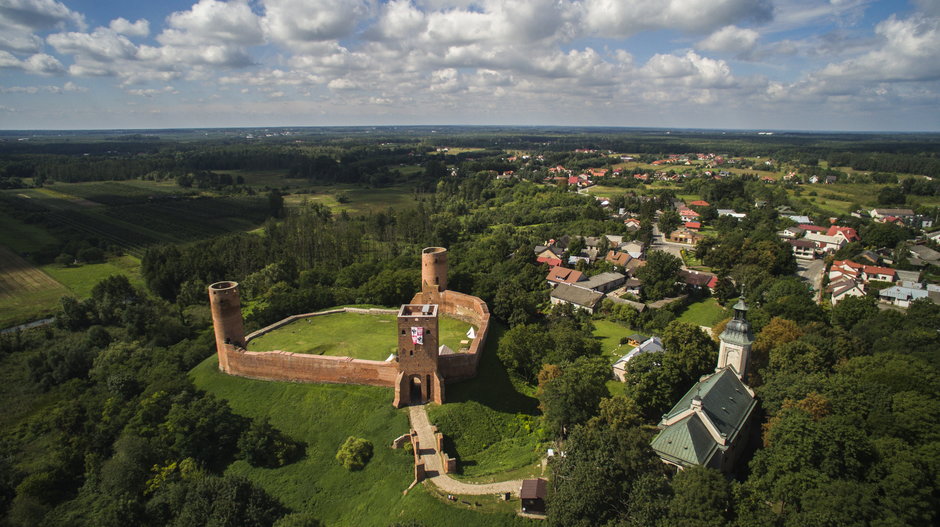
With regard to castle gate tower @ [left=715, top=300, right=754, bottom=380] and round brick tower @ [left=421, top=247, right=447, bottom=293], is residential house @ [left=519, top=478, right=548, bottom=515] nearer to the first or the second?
castle gate tower @ [left=715, top=300, right=754, bottom=380]

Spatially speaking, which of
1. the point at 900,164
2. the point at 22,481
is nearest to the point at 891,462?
the point at 22,481

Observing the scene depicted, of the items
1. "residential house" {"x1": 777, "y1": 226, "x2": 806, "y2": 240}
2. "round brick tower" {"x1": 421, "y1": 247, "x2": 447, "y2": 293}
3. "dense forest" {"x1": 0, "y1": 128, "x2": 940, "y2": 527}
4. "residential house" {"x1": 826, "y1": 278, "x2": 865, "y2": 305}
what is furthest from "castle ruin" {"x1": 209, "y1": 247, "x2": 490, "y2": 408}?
"residential house" {"x1": 777, "y1": 226, "x2": 806, "y2": 240}

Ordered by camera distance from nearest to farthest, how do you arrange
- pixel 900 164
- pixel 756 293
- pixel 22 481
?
pixel 22 481, pixel 756 293, pixel 900 164

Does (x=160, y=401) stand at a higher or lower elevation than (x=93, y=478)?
higher

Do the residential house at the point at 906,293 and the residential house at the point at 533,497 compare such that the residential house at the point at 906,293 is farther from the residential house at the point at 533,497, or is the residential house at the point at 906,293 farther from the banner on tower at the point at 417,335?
the banner on tower at the point at 417,335

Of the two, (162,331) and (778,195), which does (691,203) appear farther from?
(162,331)

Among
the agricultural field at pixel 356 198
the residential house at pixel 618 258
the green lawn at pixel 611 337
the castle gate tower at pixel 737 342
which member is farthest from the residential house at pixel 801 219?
the agricultural field at pixel 356 198

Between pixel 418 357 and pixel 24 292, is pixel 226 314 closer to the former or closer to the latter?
pixel 418 357
